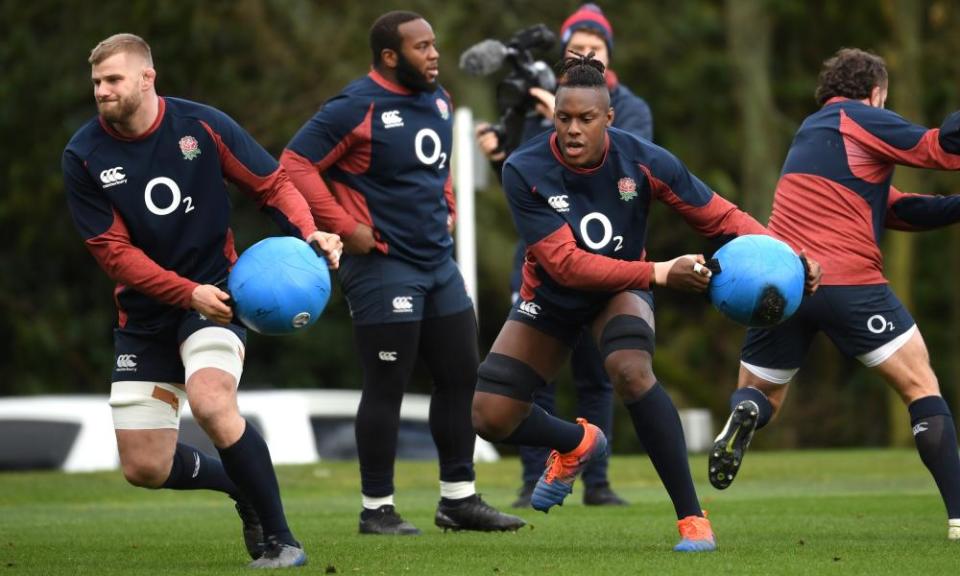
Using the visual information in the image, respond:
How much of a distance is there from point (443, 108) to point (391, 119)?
0.38 meters

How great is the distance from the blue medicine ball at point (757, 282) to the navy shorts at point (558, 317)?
2.11 ft

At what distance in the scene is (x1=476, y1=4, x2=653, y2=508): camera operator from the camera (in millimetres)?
10477

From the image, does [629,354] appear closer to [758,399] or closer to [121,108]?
[758,399]

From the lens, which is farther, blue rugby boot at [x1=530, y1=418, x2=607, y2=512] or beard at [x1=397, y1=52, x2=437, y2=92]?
beard at [x1=397, y1=52, x2=437, y2=92]

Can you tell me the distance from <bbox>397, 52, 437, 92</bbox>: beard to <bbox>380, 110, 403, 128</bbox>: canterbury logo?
182 mm

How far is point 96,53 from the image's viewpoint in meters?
7.45

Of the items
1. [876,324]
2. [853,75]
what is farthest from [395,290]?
[853,75]

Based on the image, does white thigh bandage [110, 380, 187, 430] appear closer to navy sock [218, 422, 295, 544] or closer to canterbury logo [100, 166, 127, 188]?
navy sock [218, 422, 295, 544]

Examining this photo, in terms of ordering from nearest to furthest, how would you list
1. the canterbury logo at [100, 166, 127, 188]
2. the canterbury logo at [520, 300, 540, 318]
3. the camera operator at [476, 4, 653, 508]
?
1. the canterbury logo at [100, 166, 127, 188]
2. the canterbury logo at [520, 300, 540, 318]
3. the camera operator at [476, 4, 653, 508]

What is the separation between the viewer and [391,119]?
917 cm

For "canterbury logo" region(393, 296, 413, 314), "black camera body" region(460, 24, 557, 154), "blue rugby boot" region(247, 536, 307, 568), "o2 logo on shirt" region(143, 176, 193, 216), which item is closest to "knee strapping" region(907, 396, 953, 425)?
"canterbury logo" region(393, 296, 413, 314)

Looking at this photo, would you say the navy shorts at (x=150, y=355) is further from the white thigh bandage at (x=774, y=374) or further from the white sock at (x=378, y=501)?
the white thigh bandage at (x=774, y=374)

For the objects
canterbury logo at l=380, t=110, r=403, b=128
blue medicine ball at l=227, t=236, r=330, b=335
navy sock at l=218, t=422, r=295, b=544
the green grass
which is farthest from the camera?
canterbury logo at l=380, t=110, r=403, b=128

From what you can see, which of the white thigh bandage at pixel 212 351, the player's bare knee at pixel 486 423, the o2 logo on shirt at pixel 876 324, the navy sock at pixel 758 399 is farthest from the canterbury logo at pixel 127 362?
the o2 logo on shirt at pixel 876 324
